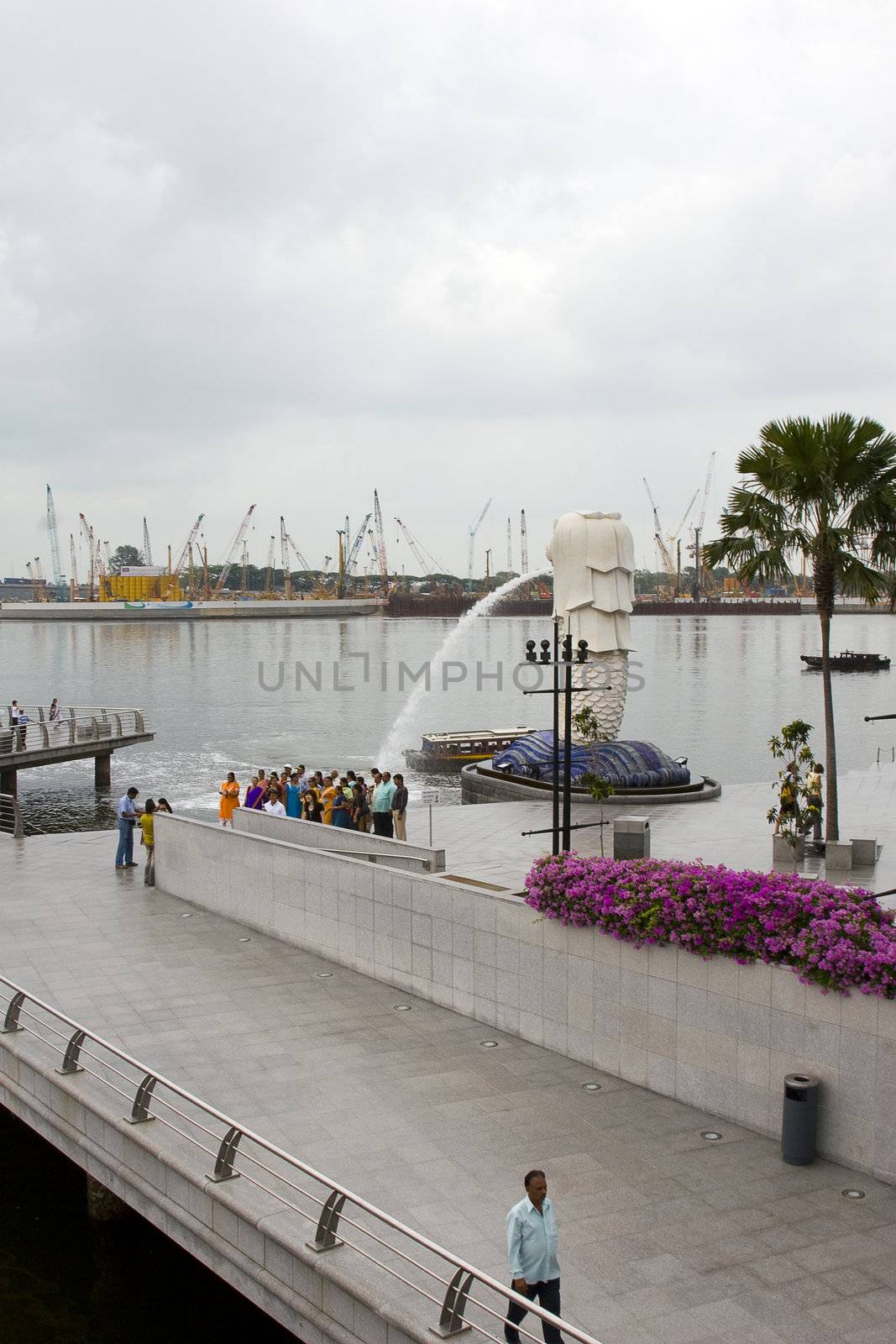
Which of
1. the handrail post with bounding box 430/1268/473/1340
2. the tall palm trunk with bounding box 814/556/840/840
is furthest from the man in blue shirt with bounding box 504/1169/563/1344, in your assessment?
the tall palm trunk with bounding box 814/556/840/840

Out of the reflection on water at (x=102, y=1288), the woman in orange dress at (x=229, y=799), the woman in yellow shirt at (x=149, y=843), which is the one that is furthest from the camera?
the woman in orange dress at (x=229, y=799)

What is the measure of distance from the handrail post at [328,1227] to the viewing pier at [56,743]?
25695 millimetres

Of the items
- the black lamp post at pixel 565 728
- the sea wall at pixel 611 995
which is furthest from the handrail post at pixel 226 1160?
the black lamp post at pixel 565 728

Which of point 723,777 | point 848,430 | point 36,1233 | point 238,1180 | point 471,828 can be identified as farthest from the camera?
point 723,777

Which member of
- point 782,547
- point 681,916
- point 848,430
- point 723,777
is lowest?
point 723,777

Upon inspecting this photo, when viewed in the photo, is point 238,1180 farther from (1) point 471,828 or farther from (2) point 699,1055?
(1) point 471,828

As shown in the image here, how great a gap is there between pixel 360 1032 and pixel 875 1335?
20.1ft

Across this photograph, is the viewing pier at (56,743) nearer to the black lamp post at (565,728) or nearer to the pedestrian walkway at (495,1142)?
the black lamp post at (565,728)

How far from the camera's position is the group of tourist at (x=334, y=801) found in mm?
18094

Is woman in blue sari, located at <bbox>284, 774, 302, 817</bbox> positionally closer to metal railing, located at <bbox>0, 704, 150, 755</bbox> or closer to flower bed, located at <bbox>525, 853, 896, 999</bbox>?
flower bed, located at <bbox>525, 853, 896, 999</bbox>

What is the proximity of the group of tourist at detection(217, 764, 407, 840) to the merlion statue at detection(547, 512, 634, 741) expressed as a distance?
301 inches

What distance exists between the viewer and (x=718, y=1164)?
366 inches

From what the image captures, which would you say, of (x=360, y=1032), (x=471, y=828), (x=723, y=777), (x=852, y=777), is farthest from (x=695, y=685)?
(x=360, y=1032)

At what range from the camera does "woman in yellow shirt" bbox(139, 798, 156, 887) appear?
18531mm
